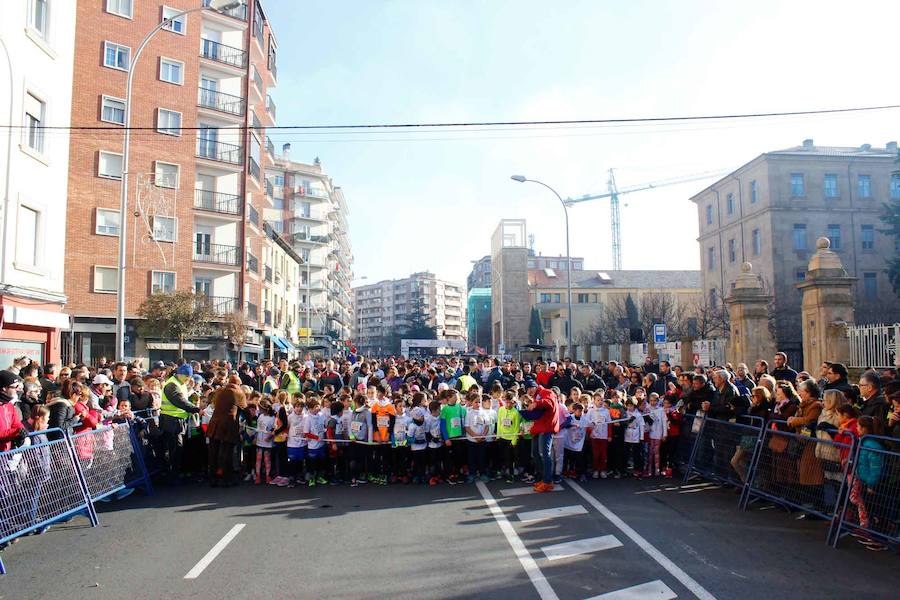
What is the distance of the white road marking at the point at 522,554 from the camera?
566cm

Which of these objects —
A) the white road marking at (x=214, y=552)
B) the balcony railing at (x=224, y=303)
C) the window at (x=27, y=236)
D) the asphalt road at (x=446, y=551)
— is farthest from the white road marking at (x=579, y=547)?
the balcony railing at (x=224, y=303)

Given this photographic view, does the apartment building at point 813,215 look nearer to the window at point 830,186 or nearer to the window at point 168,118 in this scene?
the window at point 830,186

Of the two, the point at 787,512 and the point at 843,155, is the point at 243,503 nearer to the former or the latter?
the point at 787,512

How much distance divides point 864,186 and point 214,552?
2229 inches

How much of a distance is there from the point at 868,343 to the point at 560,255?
409 feet

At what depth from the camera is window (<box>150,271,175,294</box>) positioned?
33312 mm

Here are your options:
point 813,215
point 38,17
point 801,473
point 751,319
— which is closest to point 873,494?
point 801,473

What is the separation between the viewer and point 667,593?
5.55m

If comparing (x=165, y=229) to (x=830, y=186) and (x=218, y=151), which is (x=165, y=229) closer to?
(x=218, y=151)

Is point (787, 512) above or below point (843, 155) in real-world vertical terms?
below

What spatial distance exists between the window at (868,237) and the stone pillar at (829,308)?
129 feet

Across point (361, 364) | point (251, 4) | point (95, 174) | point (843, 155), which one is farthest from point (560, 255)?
point (361, 364)

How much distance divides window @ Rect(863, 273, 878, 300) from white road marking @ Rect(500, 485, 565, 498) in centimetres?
4737

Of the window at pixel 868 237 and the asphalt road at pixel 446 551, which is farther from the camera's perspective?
the window at pixel 868 237
